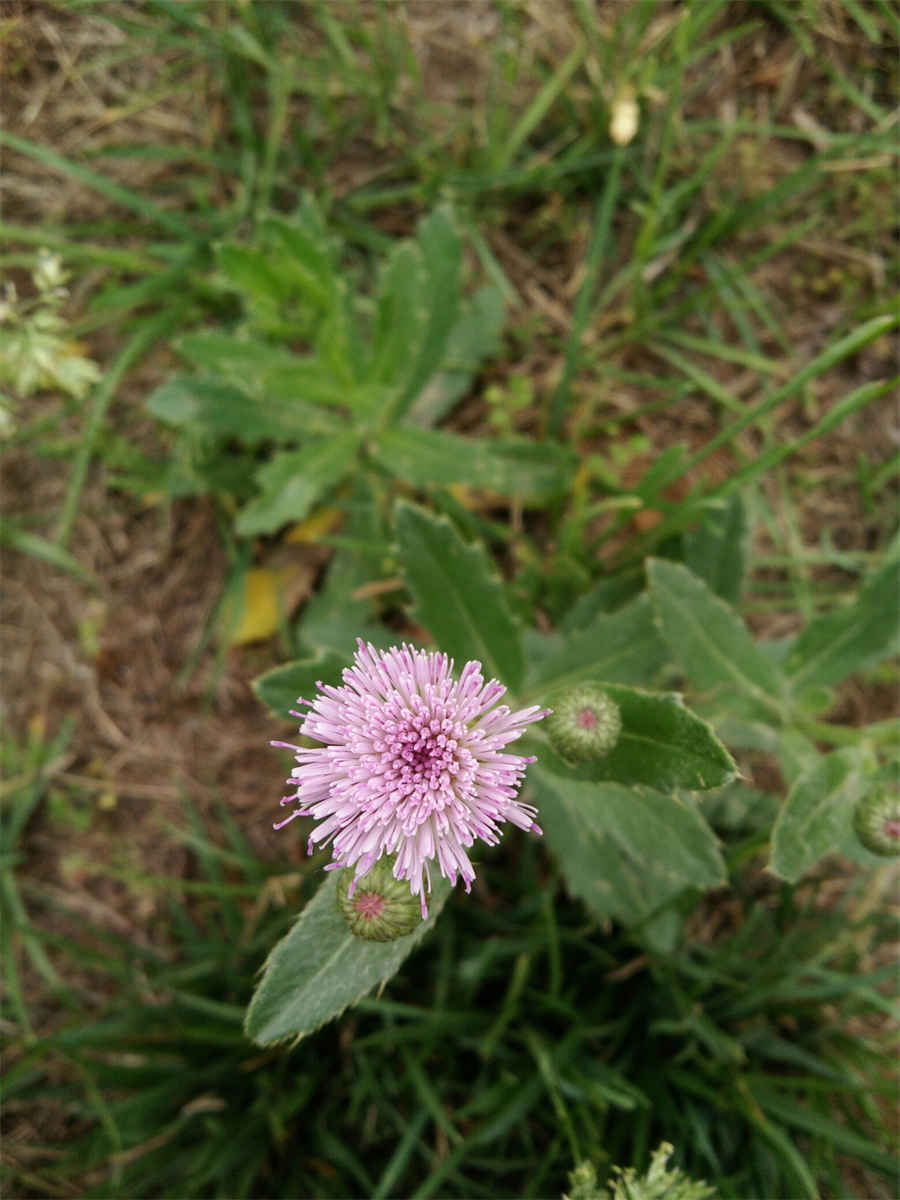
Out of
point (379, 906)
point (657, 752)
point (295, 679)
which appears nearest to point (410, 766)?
point (379, 906)

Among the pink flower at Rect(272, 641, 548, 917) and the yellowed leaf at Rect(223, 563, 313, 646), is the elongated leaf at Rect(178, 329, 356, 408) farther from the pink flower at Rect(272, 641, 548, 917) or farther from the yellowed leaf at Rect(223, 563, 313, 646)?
the pink flower at Rect(272, 641, 548, 917)

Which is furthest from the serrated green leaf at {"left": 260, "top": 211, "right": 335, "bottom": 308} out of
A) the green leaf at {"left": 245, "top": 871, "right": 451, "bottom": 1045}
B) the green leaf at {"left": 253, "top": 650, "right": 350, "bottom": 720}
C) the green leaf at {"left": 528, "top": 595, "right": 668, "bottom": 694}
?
the green leaf at {"left": 245, "top": 871, "right": 451, "bottom": 1045}

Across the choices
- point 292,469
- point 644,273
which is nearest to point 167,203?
point 292,469

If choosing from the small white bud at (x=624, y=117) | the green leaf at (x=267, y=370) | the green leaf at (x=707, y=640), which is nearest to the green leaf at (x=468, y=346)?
the green leaf at (x=267, y=370)

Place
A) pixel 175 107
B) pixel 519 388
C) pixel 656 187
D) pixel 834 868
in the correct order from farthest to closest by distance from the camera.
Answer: pixel 175 107 < pixel 519 388 < pixel 834 868 < pixel 656 187

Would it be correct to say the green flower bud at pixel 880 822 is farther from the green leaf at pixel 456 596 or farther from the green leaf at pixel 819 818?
the green leaf at pixel 456 596

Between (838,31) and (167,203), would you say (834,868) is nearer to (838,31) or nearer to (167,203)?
(838,31)
